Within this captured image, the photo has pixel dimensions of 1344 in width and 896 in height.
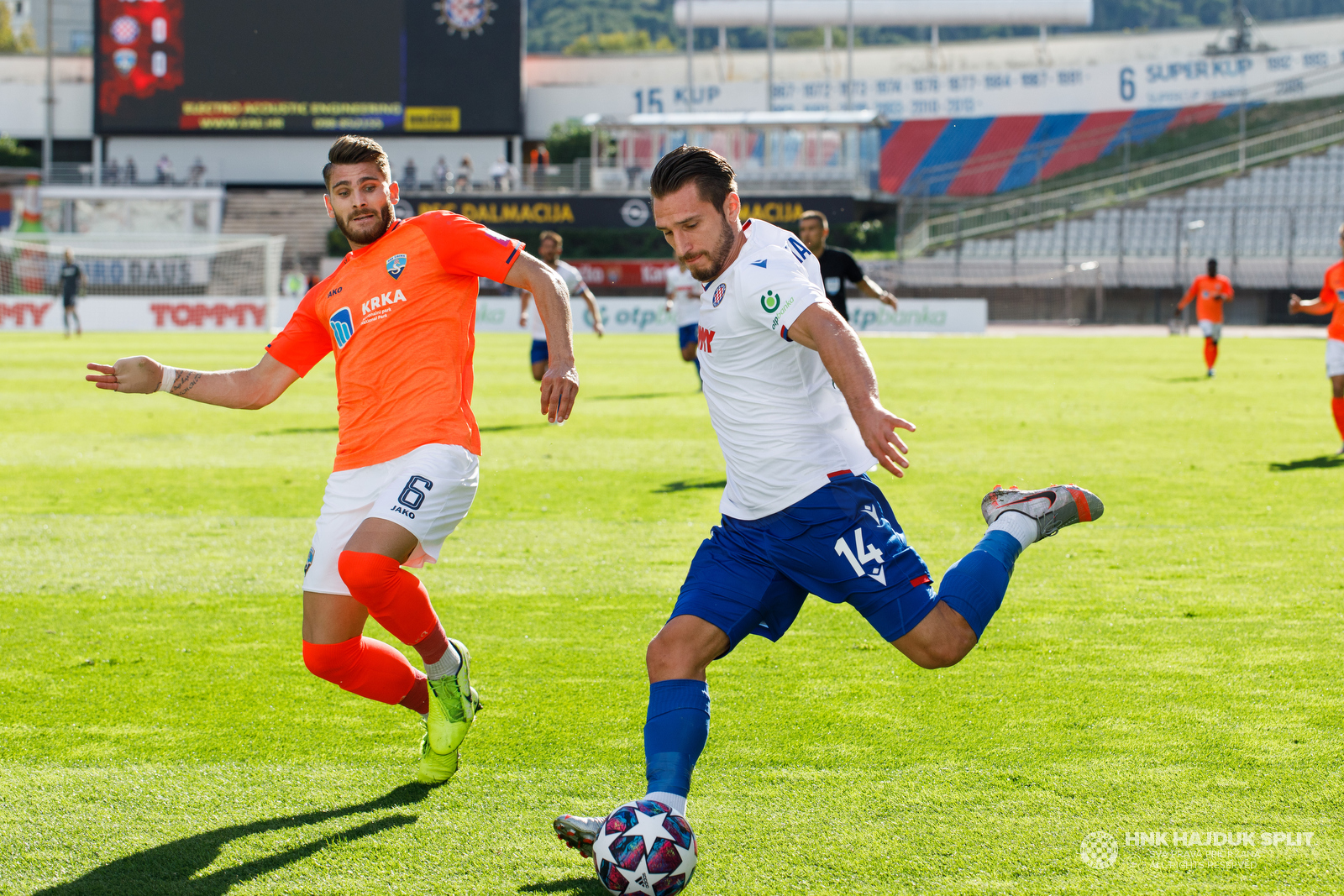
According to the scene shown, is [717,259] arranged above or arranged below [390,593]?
above

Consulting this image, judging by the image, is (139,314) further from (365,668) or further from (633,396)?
(365,668)

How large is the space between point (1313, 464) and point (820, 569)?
30.7ft

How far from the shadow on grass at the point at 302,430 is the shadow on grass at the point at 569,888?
11.1 metres

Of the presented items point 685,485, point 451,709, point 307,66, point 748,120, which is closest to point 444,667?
point 451,709

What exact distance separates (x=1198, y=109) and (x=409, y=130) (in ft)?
111

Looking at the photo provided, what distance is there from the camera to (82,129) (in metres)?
62.9

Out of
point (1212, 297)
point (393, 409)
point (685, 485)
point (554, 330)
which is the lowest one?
point (685, 485)

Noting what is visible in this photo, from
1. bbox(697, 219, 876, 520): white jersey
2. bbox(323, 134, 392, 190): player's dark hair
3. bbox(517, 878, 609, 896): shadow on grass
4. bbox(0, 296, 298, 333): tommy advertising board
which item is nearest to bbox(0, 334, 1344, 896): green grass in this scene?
bbox(517, 878, 609, 896): shadow on grass

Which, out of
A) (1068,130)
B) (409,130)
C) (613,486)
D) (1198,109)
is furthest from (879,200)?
(613,486)

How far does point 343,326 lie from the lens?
4.50 meters

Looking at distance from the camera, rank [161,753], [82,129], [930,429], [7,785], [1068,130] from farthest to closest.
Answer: [82,129] < [1068,130] < [930,429] < [161,753] < [7,785]

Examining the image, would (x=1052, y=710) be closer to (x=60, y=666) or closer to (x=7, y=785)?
(x=7, y=785)

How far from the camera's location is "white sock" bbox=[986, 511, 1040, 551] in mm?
4305

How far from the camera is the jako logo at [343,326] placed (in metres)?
4.48
